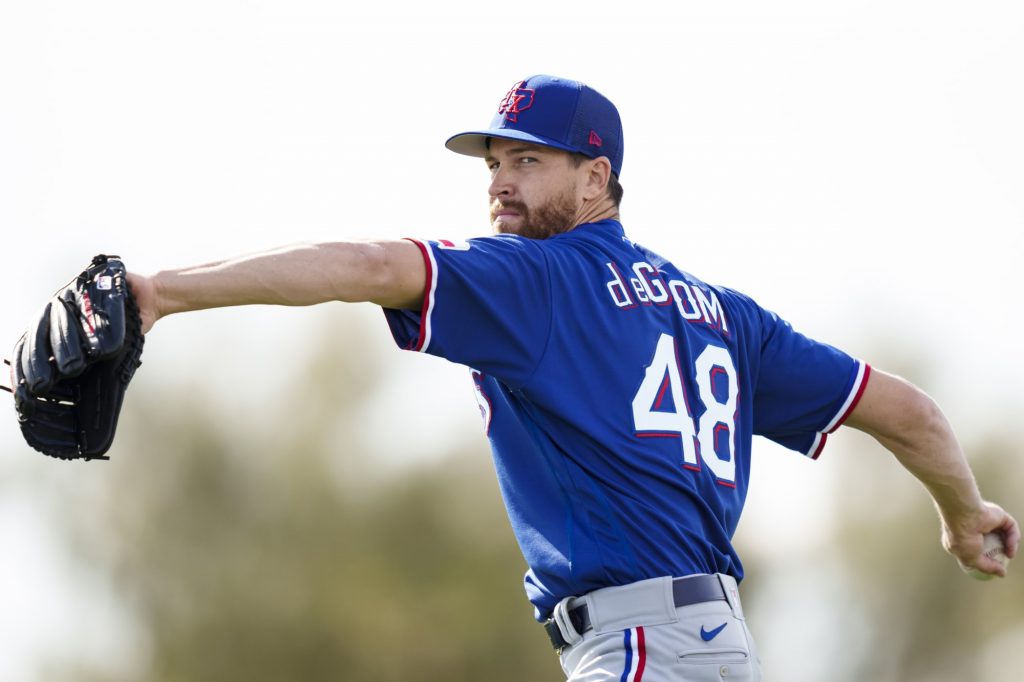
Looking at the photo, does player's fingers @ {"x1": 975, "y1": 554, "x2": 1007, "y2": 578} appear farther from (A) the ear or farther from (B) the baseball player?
(A) the ear

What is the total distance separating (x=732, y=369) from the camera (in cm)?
636

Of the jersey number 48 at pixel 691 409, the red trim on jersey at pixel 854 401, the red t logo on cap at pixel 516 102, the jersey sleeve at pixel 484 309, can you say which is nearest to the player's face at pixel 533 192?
the red t logo on cap at pixel 516 102

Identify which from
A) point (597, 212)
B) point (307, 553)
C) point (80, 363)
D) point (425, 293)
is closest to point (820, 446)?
point (597, 212)

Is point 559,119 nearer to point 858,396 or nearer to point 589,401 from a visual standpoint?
point 589,401

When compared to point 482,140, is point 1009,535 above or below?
below

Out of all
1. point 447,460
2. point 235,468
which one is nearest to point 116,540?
point 235,468

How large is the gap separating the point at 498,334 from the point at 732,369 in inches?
48.9

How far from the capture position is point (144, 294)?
496cm

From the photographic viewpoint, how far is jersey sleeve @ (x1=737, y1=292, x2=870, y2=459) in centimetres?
680

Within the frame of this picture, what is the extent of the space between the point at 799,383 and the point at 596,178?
1329 millimetres

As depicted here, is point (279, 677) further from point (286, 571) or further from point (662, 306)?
point (662, 306)

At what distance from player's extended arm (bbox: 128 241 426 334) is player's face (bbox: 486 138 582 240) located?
1233mm

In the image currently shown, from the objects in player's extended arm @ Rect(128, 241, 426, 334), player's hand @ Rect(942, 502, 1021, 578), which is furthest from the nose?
player's hand @ Rect(942, 502, 1021, 578)

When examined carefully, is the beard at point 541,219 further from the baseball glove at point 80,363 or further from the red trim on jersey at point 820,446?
the baseball glove at point 80,363
